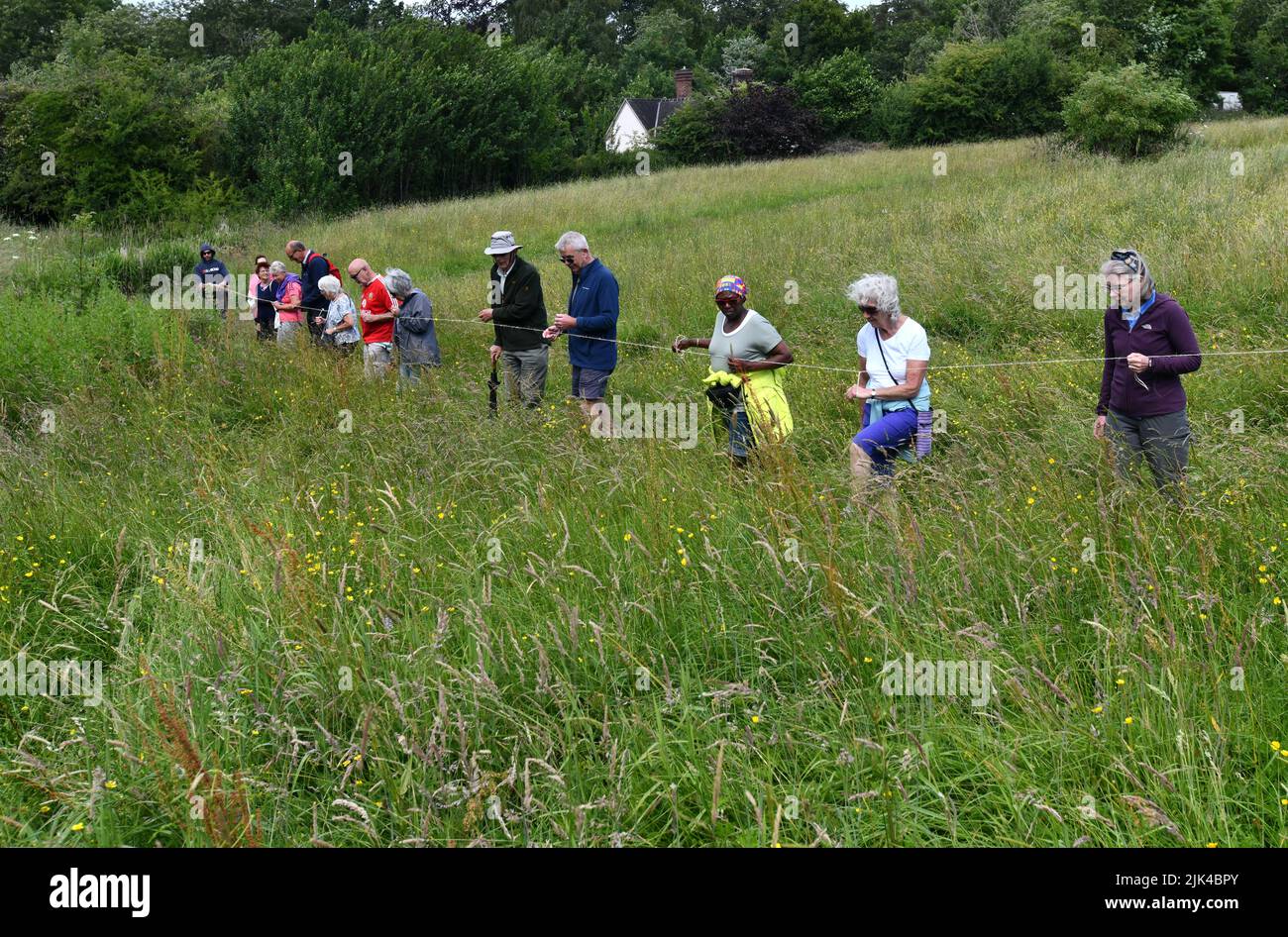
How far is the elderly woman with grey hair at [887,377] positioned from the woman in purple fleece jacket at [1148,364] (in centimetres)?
95

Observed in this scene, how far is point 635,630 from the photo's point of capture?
3795 millimetres

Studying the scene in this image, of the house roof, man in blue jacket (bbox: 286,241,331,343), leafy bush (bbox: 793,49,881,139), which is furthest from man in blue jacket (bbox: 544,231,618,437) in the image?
the house roof

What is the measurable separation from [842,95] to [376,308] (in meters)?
37.6

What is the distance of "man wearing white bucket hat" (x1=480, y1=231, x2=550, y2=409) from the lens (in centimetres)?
823

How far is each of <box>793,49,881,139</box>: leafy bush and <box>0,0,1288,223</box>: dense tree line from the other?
9cm

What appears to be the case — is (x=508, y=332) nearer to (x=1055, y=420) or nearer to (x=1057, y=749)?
(x=1055, y=420)

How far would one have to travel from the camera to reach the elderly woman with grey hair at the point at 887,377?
18.4 ft

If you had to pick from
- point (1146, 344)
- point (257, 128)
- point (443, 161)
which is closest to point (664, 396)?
point (1146, 344)

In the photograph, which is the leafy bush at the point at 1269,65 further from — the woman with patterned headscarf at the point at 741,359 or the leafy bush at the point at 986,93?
the woman with patterned headscarf at the point at 741,359

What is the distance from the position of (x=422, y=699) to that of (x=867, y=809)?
134 cm

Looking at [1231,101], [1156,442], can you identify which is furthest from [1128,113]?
[1231,101]

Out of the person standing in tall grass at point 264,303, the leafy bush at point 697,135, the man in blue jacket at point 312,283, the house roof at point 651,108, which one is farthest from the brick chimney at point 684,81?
the man in blue jacket at point 312,283

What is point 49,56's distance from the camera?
48219 millimetres

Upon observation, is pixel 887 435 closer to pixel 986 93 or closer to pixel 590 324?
pixel 590 324
